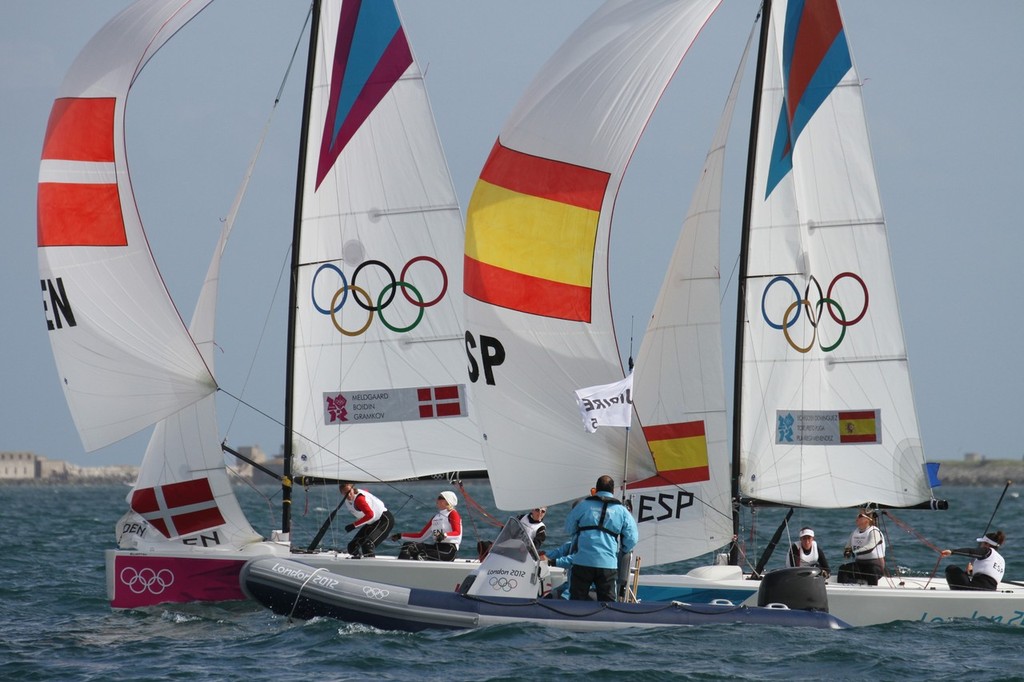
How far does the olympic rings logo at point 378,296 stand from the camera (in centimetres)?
1823

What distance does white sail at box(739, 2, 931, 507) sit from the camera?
1664cm

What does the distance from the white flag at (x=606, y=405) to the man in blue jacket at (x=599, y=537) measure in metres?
1.21

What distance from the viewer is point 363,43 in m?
18.4

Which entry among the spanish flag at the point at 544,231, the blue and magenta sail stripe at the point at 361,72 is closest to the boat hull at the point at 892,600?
the spanish flag at the point at 544,231

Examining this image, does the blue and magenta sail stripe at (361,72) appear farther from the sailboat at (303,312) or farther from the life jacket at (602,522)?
the life jacket at (602,522)

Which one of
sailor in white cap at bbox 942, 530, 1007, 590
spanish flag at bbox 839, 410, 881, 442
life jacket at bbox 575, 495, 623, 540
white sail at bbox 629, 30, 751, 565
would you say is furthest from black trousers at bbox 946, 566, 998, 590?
life jacket at bbox 575, 495, 623, 540

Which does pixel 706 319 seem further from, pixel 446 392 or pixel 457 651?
pixel 457 651

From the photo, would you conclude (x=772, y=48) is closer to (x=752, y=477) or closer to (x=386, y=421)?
(x=752, y=477)

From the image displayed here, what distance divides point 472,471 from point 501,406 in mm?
2369

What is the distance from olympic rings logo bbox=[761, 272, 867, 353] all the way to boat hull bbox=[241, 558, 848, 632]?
3867 millimetres

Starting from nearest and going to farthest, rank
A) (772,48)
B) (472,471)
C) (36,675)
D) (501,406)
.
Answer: (36,675)
(501,406)
(772,48)
(472,471)

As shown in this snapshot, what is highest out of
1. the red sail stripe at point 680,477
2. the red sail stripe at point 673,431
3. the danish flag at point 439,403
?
the danish flag at point 439,403

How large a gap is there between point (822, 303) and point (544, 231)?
3.63 meters

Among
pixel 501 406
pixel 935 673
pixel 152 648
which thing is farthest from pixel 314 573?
pixel 935 673
